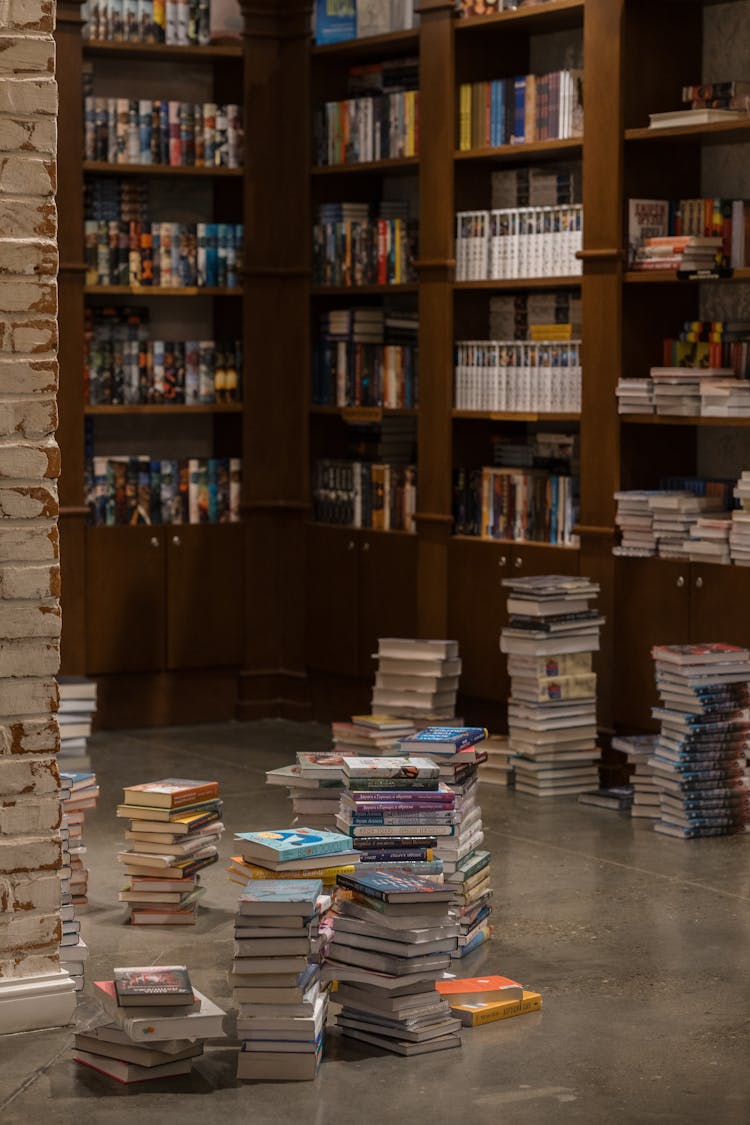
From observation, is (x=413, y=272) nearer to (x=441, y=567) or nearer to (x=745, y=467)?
(x=441, y=567)

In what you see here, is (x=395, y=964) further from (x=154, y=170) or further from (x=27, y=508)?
(x=154, y=170)

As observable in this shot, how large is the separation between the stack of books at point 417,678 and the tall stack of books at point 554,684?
36 cm

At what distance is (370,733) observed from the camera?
7.26 meters

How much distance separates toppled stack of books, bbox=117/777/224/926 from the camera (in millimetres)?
5500

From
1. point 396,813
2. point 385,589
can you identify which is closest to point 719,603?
point 385,589

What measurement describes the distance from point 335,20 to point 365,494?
1.97m

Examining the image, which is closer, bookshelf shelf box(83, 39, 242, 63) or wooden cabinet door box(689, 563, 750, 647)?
wooden cabinet door box(689, 563, 750, 647)

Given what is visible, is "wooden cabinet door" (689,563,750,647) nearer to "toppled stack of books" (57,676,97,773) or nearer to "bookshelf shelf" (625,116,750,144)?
"bookshelf shelf" (625,116,750,144)

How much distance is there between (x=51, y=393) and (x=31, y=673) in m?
0.64

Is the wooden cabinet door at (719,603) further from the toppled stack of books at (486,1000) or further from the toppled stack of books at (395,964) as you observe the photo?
the toppled stack of books at (395,964)

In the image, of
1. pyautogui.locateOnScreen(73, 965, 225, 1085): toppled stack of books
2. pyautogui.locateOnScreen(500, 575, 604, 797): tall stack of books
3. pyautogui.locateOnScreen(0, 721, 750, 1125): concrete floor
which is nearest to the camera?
pyautogui.locateOnScreen(0, 721, 750, 1125): concrete floor

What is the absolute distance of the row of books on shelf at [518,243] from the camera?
7457 mm

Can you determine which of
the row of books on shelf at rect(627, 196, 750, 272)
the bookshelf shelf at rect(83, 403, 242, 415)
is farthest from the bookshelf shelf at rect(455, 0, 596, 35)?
the bookshelf shelf at rect(83, 403, 242, 415)

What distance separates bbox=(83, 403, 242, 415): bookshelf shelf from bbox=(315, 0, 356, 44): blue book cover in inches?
62.3
